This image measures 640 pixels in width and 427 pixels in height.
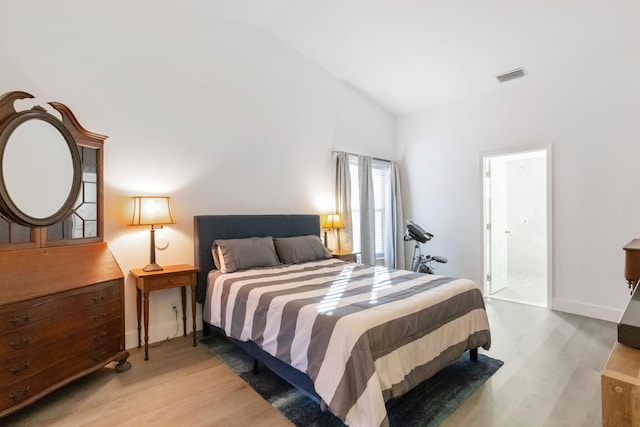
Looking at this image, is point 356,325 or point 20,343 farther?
point 20,343

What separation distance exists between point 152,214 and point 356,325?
7.13ft

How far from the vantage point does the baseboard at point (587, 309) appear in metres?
3.44

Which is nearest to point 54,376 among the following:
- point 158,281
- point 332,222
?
point 158,281

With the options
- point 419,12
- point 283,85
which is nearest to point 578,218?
point 419,12

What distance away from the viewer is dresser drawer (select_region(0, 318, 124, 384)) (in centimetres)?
181

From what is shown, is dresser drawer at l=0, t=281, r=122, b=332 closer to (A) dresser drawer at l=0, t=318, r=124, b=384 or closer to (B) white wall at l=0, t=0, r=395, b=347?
(A) dresser drawer at l=0, t=318, r=124, b=384

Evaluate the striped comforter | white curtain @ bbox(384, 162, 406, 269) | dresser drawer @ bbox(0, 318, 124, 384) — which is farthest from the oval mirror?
white curtain @ bbox(384, 162, 406, 269)

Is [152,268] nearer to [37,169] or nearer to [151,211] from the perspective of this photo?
[151,211]

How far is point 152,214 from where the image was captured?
285 cm

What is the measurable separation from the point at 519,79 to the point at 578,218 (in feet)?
6.13

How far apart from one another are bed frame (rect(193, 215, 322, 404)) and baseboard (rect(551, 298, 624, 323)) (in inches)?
124

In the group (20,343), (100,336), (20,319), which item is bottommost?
(100,336)

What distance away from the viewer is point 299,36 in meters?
3.92

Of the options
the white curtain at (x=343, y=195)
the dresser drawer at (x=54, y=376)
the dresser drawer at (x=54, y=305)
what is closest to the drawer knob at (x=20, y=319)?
the dresser drawer at (x=54, y=305)
